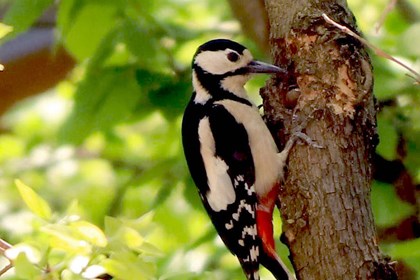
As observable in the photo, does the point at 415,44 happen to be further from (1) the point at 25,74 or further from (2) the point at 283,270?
(1) the point at 25,74

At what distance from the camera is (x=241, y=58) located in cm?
285

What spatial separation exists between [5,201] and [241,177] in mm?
2579

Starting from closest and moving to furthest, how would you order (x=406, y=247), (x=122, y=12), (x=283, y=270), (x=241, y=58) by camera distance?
(x=406, y=247), (x=283, y=270), (x=241, y=58), (x=122, y=12)

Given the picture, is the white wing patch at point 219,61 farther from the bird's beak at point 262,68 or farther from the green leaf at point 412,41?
the green leaf at point 412,41

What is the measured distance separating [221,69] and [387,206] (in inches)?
27.2

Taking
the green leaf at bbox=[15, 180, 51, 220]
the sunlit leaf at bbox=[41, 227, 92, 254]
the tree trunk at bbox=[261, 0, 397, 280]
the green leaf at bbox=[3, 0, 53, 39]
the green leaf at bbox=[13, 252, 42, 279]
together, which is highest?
the green leaf at bbox=[3, 0, 53, 39]

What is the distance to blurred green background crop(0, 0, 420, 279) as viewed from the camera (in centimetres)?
182

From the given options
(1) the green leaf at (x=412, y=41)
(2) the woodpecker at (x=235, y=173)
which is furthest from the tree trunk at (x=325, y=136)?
(1) the green leaf at (x=412, y=41)

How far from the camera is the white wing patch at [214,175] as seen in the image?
273 cm

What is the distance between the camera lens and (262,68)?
8.52 feet

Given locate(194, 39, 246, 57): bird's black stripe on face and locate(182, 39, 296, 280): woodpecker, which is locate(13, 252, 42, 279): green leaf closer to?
locate(182, 39, 296, 280): woodpecker

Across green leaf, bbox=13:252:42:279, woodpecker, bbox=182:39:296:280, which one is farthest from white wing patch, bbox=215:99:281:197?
green leaf, bbox=13:252:42:279

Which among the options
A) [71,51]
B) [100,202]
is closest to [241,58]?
[71,51]

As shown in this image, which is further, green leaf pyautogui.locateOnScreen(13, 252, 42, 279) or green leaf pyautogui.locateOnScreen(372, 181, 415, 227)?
green leaf pyautogui.locateOnScreen(372, 181, 415, 227)
